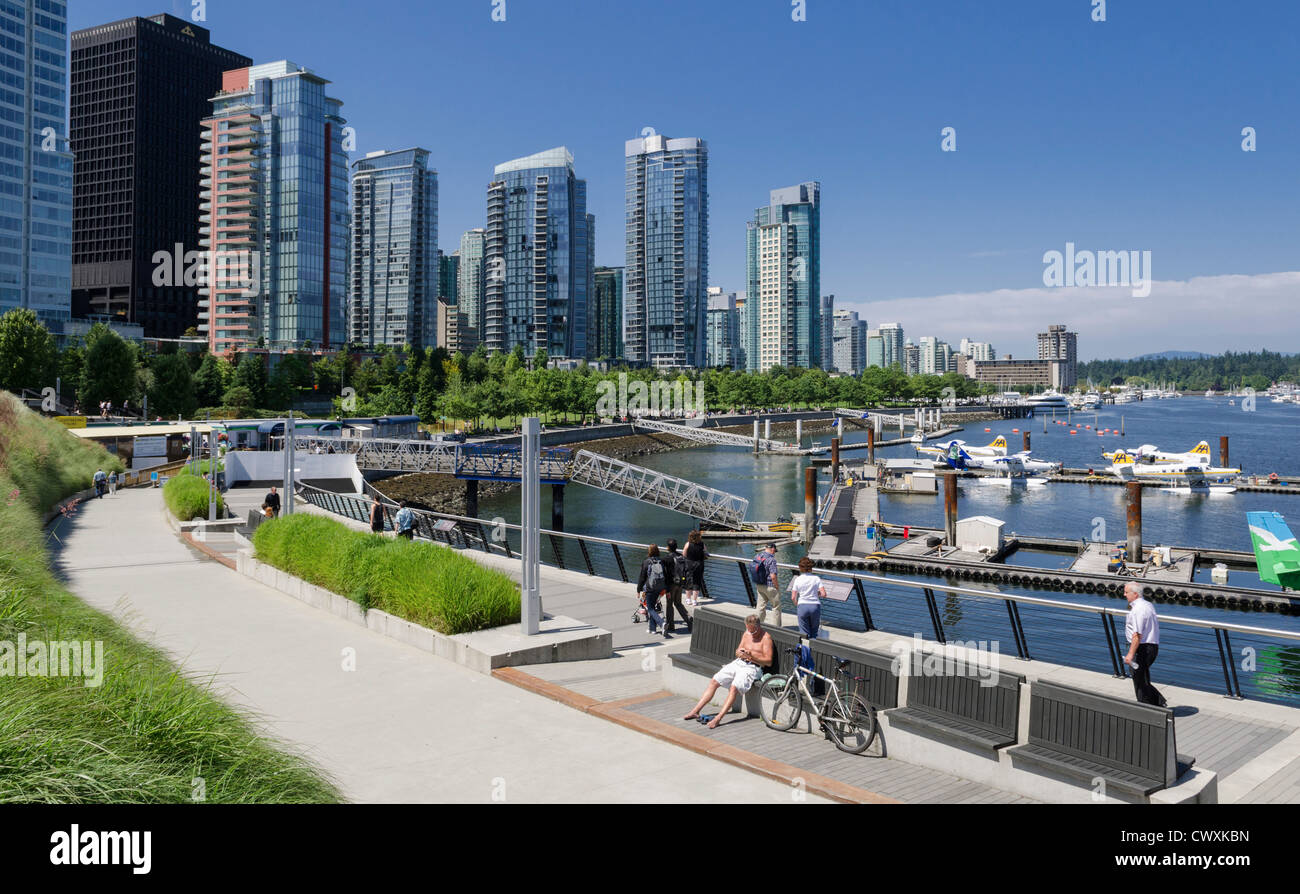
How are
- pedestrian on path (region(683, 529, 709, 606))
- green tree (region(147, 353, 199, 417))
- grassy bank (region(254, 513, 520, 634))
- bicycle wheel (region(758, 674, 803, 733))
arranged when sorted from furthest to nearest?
1. green tree (region(147, 353, 199, 417))
2. pedestrian on path (region(683, 529, 709, 606))
3. grassy bank (region(254, 513, 520, 634))
4. bicycle wheel (region(758, 674, 803, 733))


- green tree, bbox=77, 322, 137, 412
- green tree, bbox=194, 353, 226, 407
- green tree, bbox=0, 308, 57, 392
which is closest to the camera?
green tree, bbox=0, 308, 57, 392

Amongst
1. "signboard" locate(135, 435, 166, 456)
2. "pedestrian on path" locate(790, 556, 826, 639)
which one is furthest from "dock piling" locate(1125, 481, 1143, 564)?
"signboard" locate(135, 435, 166, 456)

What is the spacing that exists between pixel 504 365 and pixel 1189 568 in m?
105

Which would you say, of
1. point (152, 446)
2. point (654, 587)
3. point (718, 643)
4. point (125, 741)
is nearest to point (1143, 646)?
point (718, 643)

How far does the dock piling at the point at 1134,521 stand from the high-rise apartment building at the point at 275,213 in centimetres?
12143

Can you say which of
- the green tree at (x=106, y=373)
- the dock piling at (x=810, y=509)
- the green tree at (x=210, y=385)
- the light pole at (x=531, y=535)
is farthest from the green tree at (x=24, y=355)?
the light pole at (x=531, y=535)

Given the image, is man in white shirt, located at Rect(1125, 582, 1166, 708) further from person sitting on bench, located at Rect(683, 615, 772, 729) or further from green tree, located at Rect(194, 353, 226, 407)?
green tree, located at Rect(194, 353, 226, 407)

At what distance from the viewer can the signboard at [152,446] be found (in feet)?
165

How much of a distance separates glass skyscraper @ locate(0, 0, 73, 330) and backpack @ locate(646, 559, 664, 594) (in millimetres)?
122004

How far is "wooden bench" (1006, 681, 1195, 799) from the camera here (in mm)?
7125

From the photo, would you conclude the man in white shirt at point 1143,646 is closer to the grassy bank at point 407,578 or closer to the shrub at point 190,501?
the grassy bank at point 407,578

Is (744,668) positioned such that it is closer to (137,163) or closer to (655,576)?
(655,576)
